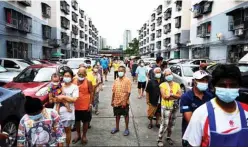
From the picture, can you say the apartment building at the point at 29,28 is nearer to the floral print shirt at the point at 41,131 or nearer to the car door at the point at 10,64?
the car door at the point at 10,64

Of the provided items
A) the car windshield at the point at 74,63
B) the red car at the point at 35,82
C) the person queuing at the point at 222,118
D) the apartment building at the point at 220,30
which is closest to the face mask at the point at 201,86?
the person queuing at the point at 222,118

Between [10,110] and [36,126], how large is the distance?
97.9 inches

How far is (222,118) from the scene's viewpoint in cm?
185

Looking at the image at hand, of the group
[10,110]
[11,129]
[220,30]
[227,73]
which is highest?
[220,30]

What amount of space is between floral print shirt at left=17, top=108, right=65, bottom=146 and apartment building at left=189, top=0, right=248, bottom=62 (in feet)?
62.1

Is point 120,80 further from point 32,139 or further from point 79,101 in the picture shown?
point 32,139

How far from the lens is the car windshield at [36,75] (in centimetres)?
784

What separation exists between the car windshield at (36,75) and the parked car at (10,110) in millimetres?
2624

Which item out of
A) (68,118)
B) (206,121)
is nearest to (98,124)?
(68,118)

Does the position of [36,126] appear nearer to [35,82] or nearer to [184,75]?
[35,82]

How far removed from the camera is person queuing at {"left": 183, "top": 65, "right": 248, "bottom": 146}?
6.02 ft

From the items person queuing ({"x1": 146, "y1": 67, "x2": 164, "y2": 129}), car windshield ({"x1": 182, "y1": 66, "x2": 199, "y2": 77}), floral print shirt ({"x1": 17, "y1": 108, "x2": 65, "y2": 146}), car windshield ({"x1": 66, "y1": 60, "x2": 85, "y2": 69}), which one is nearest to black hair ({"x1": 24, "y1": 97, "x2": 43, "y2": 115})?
floral print shirt ({"x1": 17, "y1": 108, "x2": 65, "y2": 146})

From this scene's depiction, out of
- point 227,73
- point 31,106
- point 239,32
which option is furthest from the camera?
point 239,32

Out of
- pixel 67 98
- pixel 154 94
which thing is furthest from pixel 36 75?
pixel 154 94
